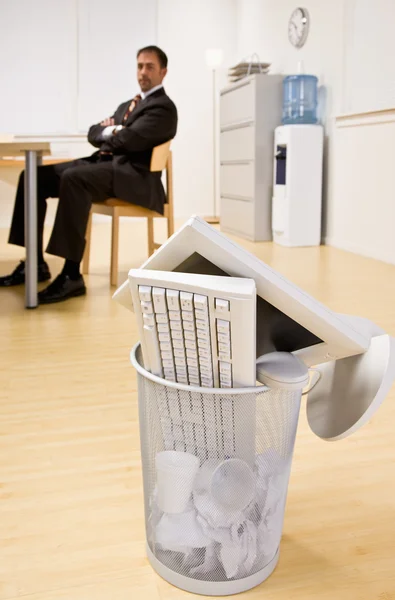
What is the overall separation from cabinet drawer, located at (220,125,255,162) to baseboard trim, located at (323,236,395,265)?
926mm

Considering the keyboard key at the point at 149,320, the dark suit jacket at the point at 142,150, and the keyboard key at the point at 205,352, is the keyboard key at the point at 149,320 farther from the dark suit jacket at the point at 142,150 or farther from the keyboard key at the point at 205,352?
the dark suit jacket at the point at 142,150

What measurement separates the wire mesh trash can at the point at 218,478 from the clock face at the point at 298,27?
5.12m

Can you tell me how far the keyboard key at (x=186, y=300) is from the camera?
977 millimetres

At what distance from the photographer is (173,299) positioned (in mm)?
991

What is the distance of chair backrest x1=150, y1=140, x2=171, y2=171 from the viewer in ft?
12.2

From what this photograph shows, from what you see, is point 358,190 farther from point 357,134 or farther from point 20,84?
point 20,84

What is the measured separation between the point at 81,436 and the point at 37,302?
1.63 metres

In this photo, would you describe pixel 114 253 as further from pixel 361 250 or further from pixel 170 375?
pixel 170 375

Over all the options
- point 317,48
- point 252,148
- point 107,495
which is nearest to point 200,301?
point 107,495

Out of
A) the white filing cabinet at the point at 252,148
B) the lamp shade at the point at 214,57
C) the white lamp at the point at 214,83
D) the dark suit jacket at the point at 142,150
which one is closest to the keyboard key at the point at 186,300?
the dark suit jacket at the point at 142,150

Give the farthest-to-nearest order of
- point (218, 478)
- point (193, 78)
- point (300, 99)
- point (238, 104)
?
point (193, 78)
point (238, 104)
point (300, 99)
point (218, 478)

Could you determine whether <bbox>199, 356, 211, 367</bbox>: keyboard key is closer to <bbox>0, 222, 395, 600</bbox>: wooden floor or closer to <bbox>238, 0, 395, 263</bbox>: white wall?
<bbox>0, 222, 395, 600</bbox>: wooden floor

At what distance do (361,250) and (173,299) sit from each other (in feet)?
13.5

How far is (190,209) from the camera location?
755cm
